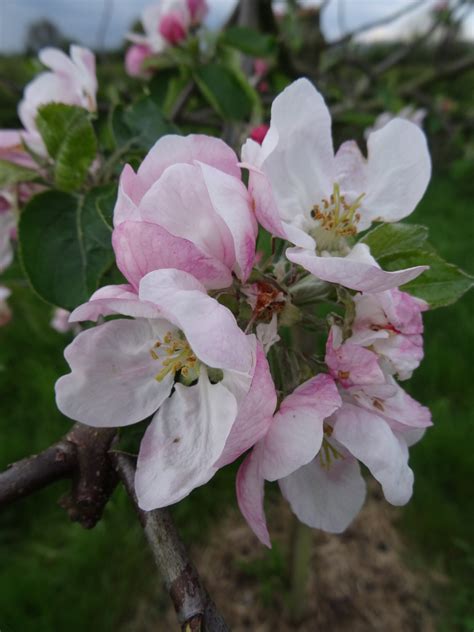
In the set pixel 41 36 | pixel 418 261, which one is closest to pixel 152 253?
pixel 418 261

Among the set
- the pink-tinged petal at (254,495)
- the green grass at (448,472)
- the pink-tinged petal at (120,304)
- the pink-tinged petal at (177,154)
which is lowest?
the green grass at (448,472)

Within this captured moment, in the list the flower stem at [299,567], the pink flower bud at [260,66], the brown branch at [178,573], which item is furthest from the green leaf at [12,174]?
the flower stem at [299,567]

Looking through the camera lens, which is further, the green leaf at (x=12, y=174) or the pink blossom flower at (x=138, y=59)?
the pink blossom flower at (x=138, y=59)

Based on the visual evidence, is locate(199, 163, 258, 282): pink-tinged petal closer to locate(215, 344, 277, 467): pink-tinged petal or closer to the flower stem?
locate(215, 344, 277, 467): pink-tinged petal

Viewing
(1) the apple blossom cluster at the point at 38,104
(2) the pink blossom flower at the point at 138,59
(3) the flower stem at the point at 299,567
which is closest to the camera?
(1) the apple blossom cluster at the point at 38,104

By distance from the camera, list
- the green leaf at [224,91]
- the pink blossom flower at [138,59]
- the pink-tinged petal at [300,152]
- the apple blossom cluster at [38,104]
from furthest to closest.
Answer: the pink blossom flower at [138,59] → the green leaf at [224,91] → the apple blossom cluster at [38,104] → the pink-tinged petal at [300,152]

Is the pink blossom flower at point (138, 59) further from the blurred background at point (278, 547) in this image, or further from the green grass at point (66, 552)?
the green grass at point (66, 552)

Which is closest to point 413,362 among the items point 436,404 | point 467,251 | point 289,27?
point 436,404
